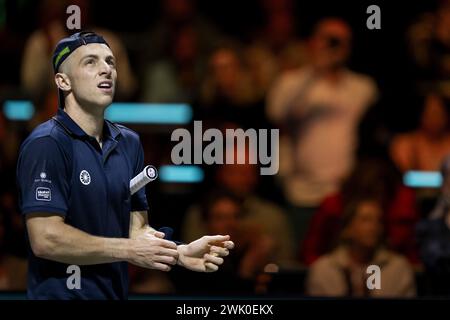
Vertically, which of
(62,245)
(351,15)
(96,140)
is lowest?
(62,245)

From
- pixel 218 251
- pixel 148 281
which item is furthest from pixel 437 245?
pixel 218 251

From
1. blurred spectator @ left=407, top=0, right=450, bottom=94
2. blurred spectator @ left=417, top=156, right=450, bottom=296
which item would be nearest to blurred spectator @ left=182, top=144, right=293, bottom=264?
blurred spectator @ left=417, top=156, right=450, bottom=296

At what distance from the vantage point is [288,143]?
7.61 m

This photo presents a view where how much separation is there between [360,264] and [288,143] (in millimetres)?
944

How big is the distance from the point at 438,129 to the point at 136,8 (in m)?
2.02

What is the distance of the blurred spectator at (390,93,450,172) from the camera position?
305 inches

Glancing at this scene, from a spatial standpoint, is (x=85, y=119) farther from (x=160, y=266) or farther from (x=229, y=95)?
(x=229, y=95)

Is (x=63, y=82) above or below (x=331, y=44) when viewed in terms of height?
below

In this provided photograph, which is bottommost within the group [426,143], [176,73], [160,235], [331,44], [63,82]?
[160,235]

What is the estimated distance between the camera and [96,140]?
4793mm

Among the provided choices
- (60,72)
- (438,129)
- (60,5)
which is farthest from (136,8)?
(60,72)

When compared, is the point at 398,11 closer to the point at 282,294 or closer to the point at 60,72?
the point at 282,294

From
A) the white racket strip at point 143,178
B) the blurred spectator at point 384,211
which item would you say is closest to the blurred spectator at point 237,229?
the blurred spectator at point 384,211

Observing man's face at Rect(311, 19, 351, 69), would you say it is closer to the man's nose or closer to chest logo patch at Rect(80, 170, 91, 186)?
the man's nose
